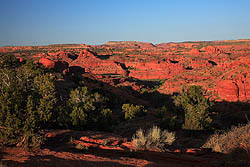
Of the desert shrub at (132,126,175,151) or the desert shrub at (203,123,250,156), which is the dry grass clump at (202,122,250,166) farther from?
the desert shrub at (132,126,175,151)

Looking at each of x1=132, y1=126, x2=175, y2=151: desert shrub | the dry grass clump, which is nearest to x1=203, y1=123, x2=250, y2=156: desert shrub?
the dry grass clump

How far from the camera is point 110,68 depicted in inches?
3344

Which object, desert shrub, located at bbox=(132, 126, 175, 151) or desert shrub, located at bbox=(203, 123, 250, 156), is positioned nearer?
desert shrub, located at bbox=(203, 123, 250, 156)

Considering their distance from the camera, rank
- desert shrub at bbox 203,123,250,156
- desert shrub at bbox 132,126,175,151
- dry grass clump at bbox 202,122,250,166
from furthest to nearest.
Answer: desert shrub at bbox 132,126,175,151
desert shrub at bbox 203,123,250,156
dry grass clump at bbox 202,122,250,166

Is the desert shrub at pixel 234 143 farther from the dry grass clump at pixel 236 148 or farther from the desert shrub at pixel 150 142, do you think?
the desert shrub at pixel 150 142

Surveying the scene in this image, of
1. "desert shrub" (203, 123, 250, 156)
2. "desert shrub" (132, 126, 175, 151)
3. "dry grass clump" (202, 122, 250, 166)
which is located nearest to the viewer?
"dry grass clump" (202, 122, 250, 166)

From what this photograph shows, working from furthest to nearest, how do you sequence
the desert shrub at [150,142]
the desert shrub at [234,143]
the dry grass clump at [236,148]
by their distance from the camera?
the desert shrub at [150,142], the desert shrub at [234,143], the dry grass clump at [236,148]

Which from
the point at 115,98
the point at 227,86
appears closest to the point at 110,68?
the point at 115,98

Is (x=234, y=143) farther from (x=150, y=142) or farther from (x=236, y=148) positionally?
(x=150, y=142)

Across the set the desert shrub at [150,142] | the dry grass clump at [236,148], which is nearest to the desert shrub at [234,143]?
the dry grass clump at [236,148]

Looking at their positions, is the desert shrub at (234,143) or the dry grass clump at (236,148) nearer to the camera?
the dry grass clump at (236,148)

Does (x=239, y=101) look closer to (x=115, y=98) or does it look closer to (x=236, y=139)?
(x=115, y=98)

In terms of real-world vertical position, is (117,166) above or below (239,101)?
above

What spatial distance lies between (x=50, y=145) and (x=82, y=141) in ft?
4.45
